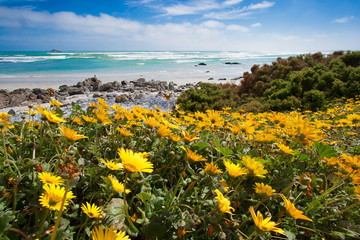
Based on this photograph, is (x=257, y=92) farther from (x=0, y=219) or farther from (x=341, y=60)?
(x=0, y=219)

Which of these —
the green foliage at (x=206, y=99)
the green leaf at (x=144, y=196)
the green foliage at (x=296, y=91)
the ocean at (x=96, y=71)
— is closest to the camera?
the green leaf at (x=144, y=196)

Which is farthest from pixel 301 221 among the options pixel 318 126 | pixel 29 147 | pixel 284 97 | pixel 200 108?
pixel 284 97

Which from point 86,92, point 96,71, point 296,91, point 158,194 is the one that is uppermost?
point 96,71

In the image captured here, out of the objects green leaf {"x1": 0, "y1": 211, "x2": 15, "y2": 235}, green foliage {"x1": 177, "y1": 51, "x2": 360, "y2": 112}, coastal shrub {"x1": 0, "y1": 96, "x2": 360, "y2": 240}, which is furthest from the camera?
green foliage {"x1": 177, "y1": 51, "x2": 360, "y2": 112}

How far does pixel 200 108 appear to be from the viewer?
22.9 feet

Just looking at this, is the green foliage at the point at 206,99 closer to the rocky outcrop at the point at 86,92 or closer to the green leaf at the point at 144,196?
the rocky outcrop at the point at 86,92

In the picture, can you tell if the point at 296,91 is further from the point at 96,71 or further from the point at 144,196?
the point at 96,71

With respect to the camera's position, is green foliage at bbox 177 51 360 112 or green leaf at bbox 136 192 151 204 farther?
green foliage at bbox 177 51 360 112


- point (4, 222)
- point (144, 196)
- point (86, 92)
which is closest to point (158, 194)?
point (144, 196)

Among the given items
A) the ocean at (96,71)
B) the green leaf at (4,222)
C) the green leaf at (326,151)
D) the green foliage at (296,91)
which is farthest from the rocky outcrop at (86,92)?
the green leaf at (326,151)

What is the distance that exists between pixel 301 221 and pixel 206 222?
549 millimetres

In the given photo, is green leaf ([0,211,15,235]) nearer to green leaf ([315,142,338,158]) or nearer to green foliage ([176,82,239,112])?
green leaf ([315,142,338,158])

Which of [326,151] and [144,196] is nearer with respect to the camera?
[144,196]

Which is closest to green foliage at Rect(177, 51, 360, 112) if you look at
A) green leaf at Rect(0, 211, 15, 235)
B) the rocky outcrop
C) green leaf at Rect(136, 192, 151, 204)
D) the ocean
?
the rocky outcrop
